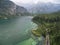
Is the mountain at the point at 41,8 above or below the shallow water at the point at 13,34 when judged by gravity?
above

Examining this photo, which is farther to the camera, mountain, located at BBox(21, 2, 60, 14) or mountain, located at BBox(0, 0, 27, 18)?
mountain, located at BBox(0, 0, 27, 18)

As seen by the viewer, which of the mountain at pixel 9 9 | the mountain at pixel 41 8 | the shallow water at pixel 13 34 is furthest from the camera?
the mountain at pixel 9 9

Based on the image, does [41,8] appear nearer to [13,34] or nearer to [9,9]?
[13,34]

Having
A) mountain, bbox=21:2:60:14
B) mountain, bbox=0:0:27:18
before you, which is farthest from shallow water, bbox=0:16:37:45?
mountain, bbox=0:0:27:18

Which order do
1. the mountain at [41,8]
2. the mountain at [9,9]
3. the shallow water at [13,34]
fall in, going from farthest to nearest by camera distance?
the mountain at [9,9] < the mountain at [41,8] < the shallow water at [13,34]

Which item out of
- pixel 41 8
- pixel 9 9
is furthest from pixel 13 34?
pixel 9 9

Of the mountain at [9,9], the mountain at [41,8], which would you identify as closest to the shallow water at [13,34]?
the mountain at [41,8]

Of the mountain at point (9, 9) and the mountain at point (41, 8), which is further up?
the mountain at point (41, 8)

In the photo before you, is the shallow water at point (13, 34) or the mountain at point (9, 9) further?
the mountain at point (9, 9)

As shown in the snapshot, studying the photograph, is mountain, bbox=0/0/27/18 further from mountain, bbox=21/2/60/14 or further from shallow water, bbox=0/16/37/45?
shallow water, bbox=0/16/37/45

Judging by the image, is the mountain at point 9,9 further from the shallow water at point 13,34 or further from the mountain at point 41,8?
the shallow water at point 13,34

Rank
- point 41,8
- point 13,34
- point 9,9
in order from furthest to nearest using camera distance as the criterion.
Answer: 1. point 9,9
2. point 41,8
3. point 13,34
